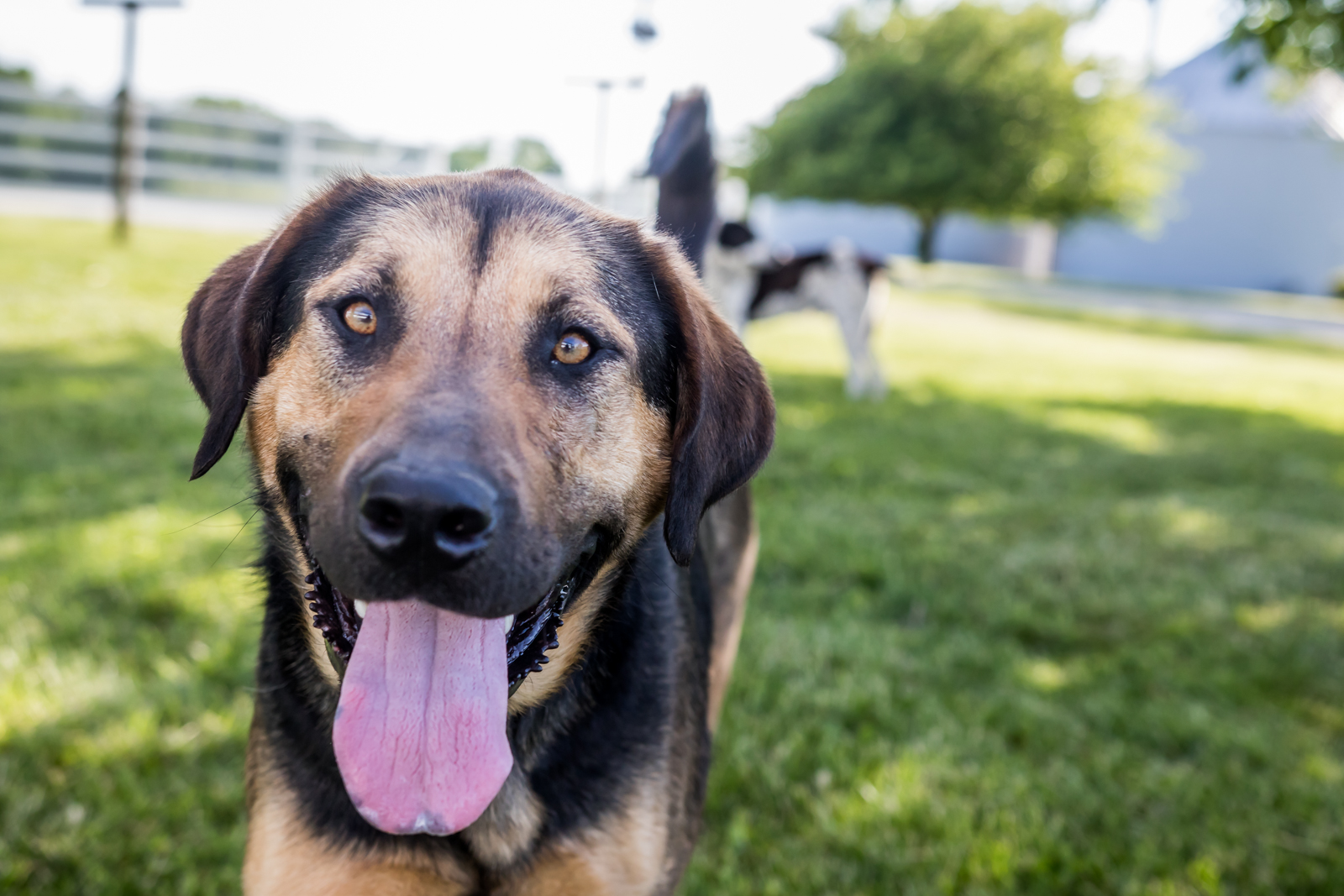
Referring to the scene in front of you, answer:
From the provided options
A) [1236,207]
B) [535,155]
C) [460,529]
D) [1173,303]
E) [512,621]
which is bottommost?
[512,621]

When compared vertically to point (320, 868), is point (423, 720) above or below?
above

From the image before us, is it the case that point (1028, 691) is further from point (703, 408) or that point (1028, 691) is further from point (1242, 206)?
point (1242, 206)

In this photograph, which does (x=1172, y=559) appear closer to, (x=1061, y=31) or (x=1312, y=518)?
(x=1312, y=518)

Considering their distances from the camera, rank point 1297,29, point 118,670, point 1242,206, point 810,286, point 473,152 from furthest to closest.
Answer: point 1242,206, point 473,152, point 810,286, point 1297,29, point 118,670

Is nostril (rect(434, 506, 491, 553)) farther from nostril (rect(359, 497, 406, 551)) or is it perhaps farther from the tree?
the tree

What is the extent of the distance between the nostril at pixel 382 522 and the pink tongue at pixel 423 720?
35 centimetres

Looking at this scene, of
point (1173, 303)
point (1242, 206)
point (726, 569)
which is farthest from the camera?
point (1242, 206)

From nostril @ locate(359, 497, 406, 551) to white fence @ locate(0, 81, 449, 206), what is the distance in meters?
27.1

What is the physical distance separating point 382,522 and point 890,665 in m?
3.39

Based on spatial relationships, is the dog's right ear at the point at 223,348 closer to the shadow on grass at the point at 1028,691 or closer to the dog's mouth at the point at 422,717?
the dog's mouth at the point at 422,717

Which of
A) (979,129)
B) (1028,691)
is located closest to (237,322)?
(1028,691)

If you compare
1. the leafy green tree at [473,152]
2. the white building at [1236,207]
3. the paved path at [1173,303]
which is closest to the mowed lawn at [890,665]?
the leafy green tree at [473,152]

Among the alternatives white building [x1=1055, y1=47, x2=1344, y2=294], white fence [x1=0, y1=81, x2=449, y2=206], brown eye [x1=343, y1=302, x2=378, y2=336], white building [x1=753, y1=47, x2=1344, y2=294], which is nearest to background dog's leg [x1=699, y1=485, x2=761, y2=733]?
brown eye [x1=343, y1=302, x2=378, y2=336]

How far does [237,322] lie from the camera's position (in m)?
2.24
